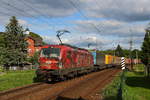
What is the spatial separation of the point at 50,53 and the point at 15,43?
125ft

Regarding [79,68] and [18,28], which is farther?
[18,28]

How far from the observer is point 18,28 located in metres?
58.7

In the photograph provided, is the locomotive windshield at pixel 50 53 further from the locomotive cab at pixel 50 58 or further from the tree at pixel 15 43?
the tree at pixel 15 43

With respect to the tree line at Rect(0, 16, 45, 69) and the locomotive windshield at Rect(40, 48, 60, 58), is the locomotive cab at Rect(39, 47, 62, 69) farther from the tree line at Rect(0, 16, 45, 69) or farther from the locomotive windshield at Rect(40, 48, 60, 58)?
the tree line at Rect(0, 16, 45, 69)

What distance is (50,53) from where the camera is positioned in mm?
21469

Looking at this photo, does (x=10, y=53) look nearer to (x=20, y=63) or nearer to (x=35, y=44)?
(x=20, y=63)

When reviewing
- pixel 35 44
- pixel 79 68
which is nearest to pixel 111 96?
pixel 79 68

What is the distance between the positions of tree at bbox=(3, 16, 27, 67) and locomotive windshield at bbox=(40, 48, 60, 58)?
3548cm

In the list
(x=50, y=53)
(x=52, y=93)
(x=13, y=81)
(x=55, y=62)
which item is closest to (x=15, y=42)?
(x=13, y=81)

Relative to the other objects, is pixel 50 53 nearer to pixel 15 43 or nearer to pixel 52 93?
pixel 52 93

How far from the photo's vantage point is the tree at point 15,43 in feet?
183

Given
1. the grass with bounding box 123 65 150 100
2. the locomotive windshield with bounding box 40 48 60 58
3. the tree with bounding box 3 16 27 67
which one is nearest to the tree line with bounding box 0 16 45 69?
the tree with bounding box 3 16 27 67

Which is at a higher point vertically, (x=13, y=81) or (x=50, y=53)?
(x=50, y=53)

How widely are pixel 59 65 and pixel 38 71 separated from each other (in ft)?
6.04
